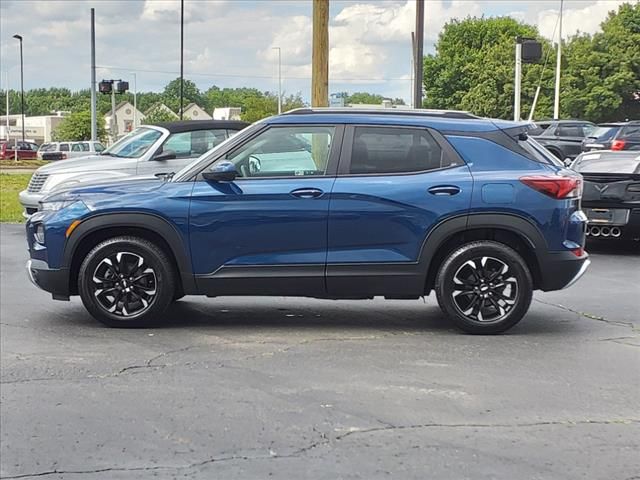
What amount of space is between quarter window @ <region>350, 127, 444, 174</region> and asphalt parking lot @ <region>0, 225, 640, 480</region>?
131 cm

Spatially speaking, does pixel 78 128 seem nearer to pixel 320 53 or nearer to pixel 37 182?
pixel 37 182

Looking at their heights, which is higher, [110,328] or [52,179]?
[52,179]

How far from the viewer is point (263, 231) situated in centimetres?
648

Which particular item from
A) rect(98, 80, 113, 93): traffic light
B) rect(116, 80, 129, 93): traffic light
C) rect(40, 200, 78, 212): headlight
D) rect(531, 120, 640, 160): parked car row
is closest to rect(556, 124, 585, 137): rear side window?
rect(531, 120, 640, 160): parked car row

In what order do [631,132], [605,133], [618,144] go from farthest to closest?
[605,133] < [631,132] < [618,144]

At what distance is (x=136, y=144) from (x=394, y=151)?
671cm

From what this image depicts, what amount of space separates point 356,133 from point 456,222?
107 cm

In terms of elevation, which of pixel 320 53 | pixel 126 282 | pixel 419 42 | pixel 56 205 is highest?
pixel 419 42

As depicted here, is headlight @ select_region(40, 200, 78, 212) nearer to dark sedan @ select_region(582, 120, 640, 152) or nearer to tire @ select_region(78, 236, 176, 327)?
tire @ select_region(78, 236, 176, 327)

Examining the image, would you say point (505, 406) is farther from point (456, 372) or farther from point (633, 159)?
point (633, 159)

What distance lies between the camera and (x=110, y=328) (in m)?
6.69

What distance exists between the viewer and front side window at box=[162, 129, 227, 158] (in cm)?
1194

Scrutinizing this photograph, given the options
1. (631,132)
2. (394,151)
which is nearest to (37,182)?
(394,151)

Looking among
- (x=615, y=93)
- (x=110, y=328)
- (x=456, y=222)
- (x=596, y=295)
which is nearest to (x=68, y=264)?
(x=110, y=328)
